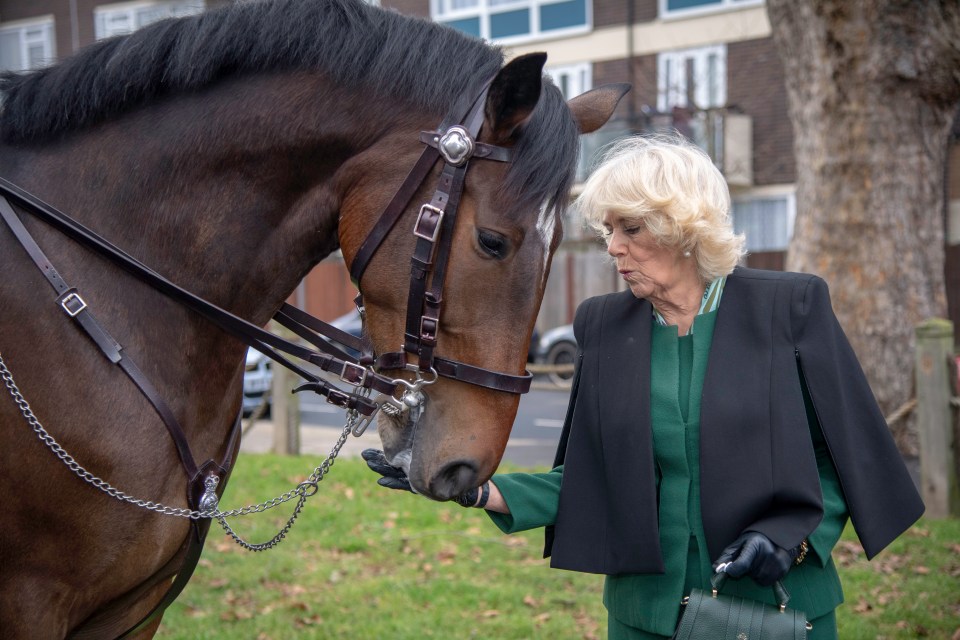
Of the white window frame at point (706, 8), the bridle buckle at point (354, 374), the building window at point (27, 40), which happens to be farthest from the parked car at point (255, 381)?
the building window at point (27, 40)

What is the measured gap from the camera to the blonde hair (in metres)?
2.54

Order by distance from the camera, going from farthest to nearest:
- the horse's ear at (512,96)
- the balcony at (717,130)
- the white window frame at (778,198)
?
the white window frame at (778,198), the balcony at (717,130), the horse's ear at (512,96)

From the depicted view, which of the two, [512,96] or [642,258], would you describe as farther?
[642,258]

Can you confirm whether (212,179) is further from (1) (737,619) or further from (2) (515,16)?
(2) (515,16)

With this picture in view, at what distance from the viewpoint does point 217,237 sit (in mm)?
2357

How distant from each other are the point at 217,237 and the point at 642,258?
118cm

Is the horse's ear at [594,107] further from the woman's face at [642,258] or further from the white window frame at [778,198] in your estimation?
the white window frame at [778,198]

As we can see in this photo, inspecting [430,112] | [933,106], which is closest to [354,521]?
[430,112]

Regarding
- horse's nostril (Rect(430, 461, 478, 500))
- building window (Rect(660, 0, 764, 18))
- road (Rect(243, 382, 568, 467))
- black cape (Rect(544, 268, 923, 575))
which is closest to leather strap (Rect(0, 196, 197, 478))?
horse's nostril (Rect(430, 461, 478, 500))

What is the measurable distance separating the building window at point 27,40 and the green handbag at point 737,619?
27689 mm

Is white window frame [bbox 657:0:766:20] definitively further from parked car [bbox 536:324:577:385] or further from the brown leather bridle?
the brown leather bridle

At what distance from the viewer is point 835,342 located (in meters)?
2.52

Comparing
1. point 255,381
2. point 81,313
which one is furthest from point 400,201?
point 255,381

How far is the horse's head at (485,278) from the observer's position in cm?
221
